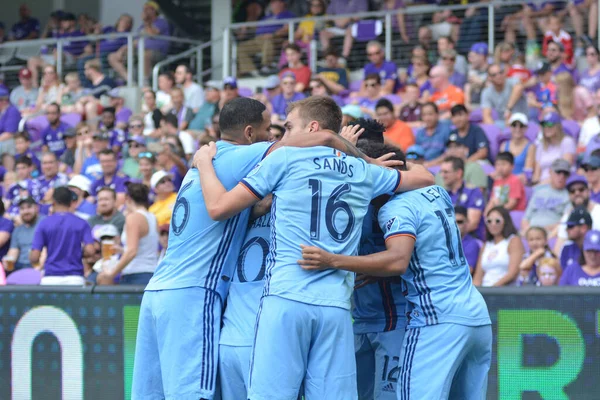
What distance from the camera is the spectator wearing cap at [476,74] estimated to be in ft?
43.3

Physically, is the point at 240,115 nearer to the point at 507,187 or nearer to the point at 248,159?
the point at 248,159

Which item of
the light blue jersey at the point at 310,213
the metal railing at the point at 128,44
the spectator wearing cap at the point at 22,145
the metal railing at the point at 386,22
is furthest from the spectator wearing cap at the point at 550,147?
the metal railing at the point at 128,44

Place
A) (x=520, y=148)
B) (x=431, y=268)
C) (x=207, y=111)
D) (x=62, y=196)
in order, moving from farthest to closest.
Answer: (x=207, y=111), (x=520, y=148), (x=62, y=196), (x=431, y=268)

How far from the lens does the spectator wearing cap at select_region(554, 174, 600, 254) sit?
9367 mm

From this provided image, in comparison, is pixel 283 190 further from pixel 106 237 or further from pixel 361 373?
pixel 106 237

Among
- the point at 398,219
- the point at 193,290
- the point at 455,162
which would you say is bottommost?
the point at 193,290

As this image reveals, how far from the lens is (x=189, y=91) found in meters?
15.5

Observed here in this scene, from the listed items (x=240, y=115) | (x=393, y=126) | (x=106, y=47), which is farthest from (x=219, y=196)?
(x=106, y=47)

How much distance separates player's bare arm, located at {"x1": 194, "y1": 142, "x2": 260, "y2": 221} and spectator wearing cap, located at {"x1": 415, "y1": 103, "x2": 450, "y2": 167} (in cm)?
698

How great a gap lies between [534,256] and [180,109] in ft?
24.6

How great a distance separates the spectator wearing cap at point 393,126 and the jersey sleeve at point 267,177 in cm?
689

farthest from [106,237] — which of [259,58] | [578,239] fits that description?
[259,58]

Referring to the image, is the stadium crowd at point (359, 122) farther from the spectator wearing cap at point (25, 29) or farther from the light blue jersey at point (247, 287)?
the spectator wearing cap at point (25, 29)

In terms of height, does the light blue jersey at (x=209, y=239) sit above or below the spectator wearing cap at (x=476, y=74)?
below
